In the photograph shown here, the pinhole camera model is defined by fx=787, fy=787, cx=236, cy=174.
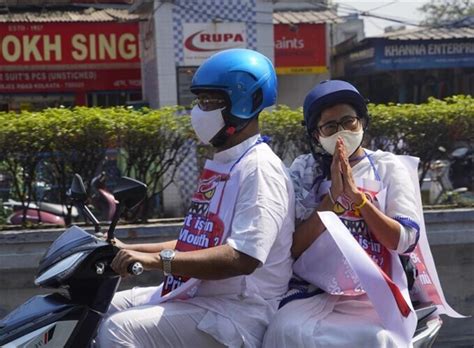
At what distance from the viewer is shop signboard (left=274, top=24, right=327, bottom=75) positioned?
57.4 feet

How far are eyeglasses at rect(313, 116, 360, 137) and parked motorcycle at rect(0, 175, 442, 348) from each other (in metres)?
0.76

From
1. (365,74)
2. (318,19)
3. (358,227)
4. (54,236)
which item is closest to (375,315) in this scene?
(358,227)

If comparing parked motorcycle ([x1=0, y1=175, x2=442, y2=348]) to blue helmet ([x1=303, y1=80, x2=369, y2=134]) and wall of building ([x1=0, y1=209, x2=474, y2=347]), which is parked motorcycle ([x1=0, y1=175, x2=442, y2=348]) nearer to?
blue helmet ([x1=303, y1=80, x2=369, y2=134])

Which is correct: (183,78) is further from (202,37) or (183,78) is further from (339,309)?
(339,309)

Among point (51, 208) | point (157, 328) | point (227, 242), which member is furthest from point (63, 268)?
point (51, 208)

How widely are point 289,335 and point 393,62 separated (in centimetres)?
1691

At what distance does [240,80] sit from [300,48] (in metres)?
15.2

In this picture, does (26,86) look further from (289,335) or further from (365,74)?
(289,335)

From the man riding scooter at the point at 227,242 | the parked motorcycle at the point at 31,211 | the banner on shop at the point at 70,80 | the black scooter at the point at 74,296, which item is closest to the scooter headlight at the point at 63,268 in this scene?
the black scooter at the point at 74,296

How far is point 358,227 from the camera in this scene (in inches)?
113

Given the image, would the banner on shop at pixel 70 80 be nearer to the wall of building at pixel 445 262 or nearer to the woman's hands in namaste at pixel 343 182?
the wall of building at pixel 445 262

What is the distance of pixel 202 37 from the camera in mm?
12680

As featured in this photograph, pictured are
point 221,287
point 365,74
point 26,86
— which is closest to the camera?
point 221,287

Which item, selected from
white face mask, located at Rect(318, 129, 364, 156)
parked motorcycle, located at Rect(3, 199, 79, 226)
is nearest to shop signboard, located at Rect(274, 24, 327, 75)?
parked motorcycle, located at Rect(3, 199, 79, 226)
